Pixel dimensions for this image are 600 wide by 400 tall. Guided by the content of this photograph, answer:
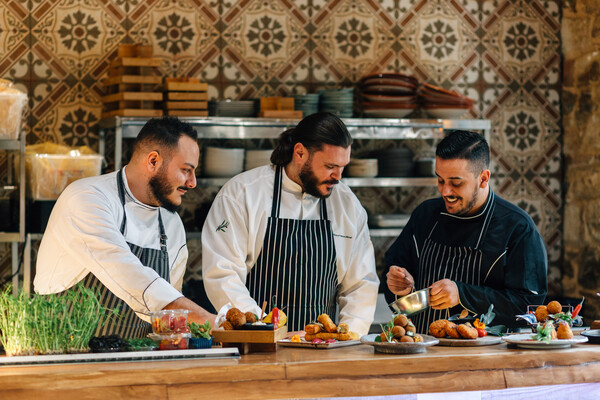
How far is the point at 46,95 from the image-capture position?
5.51 meters

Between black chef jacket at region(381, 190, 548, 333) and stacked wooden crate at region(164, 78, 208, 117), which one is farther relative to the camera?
stacked wooden crate at region(164, 78, 208, 117)

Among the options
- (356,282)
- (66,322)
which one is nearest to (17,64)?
(356,282)

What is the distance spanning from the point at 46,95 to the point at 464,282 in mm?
3298

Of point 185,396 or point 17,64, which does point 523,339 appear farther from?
point 17,64

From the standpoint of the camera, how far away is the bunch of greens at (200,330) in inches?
108

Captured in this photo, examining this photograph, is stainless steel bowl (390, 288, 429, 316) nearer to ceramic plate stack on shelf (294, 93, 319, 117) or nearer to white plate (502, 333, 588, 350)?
white plate (502, 333, 588, 350)

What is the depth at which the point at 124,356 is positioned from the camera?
260 cm

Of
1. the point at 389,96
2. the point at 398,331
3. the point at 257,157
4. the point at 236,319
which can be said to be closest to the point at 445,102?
the point at 389,96

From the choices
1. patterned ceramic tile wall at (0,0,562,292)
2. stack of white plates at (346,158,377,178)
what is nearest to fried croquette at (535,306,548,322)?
stack of white plates at (346,158,377,178)

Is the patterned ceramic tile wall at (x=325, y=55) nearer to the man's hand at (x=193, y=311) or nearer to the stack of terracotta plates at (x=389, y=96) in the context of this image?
the stack of terracotta plates at (x=389, y=96)

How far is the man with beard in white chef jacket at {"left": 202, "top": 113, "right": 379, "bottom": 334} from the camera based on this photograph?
3.72 meters

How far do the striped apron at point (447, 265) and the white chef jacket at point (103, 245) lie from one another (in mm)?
1175

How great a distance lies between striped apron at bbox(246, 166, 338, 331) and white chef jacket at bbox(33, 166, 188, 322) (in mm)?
436

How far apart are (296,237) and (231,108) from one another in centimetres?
186
